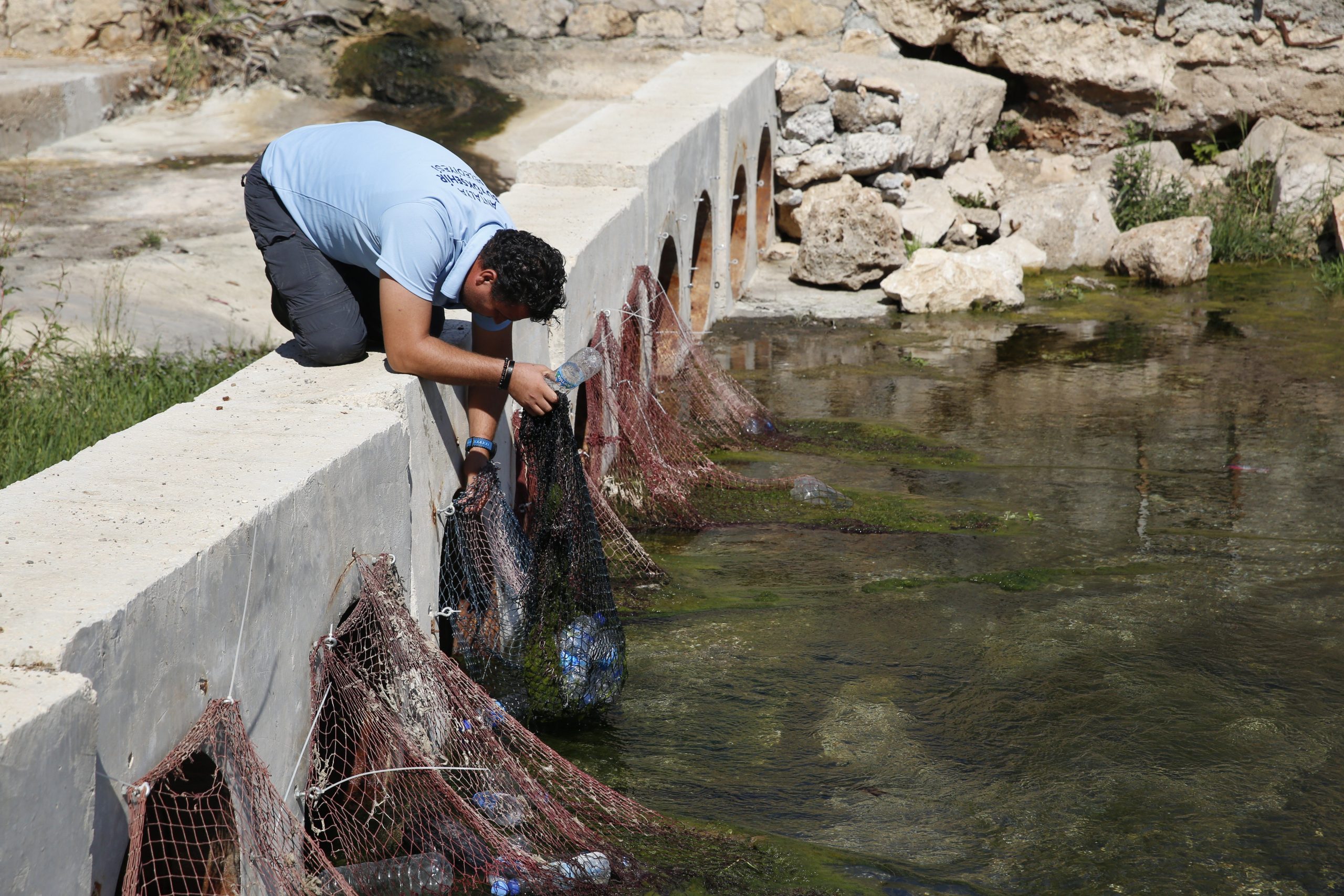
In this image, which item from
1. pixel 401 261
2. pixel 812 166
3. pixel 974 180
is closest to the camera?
pixel 401 261

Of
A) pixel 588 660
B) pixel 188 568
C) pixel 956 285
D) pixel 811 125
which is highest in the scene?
pixel 188 568

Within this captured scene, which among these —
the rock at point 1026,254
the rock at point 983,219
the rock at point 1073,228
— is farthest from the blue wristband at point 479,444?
the rock at point 983,219

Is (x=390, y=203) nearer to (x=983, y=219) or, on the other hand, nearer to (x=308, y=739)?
(x=308, y=739)

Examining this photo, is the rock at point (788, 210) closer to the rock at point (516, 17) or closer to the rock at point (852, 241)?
the rock at point (852, 241)

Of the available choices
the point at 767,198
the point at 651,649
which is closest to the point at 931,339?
the point at 767,198

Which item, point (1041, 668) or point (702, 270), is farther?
→ point (702, 270)

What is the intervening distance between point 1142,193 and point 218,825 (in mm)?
10539

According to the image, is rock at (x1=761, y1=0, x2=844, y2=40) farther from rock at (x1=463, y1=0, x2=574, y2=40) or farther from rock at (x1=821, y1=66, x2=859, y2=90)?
rock at (x1=463, y1=0, x2=574, y2=40)

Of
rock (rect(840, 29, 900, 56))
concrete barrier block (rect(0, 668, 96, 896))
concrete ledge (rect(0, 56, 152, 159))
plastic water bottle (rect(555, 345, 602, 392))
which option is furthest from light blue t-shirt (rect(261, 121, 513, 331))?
rock (rect(840, 29, 900, 56))

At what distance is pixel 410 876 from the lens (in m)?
3.11

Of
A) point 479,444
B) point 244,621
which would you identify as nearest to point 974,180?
point 479,444

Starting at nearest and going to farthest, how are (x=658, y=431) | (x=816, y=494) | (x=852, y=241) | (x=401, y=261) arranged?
(x=401, y=261), (x=816, y=494), (x=658, y=431), (x=852, y=241)

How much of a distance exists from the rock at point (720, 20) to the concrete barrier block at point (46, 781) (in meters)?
11.0

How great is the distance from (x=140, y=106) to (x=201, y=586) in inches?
411
